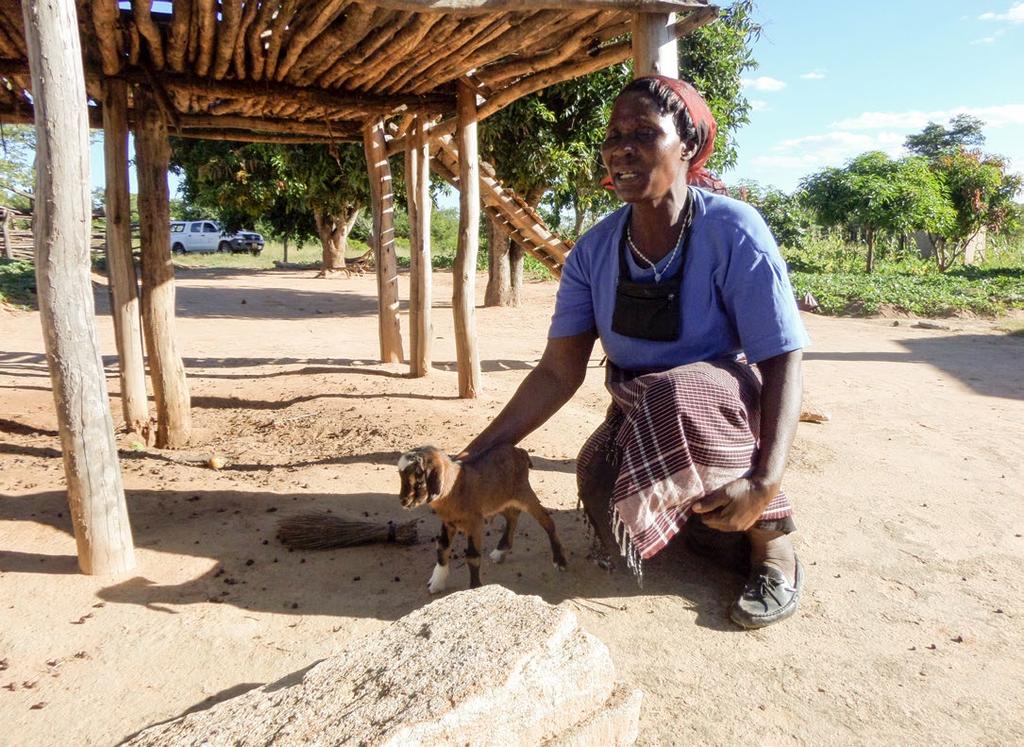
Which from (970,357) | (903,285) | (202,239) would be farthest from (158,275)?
(202,239)

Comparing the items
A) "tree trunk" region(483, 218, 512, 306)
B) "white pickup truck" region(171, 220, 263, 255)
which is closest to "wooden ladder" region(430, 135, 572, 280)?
"tree trunk" region(483, 218, 512, 306)

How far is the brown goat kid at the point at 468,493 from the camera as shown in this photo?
96.8 inches

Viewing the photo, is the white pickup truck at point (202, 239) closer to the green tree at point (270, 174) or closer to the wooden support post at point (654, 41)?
the green tree at point (270, 174)

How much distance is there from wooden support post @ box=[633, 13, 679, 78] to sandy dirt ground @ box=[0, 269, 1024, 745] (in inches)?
89.9

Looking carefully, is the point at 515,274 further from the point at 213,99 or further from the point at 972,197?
the point at 972,197

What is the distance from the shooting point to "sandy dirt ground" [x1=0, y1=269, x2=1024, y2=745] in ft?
7.53

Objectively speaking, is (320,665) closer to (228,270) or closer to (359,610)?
(359,610)

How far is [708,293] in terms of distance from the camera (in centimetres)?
268

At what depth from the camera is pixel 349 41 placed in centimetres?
470

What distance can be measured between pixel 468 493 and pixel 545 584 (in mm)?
625

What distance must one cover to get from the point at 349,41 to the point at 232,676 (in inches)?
147

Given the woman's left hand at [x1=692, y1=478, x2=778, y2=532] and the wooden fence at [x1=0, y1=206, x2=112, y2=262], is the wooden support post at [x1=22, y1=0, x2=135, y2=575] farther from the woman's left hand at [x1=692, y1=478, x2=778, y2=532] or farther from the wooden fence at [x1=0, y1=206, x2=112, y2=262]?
the wooden fence at [x1=0, y1=206, x2=112, y2=262]

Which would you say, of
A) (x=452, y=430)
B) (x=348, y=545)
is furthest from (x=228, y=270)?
(x=348, y=545)

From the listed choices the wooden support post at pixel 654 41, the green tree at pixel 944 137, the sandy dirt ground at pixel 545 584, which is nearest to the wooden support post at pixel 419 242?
the sandy dirt ground at pixel 545 584
